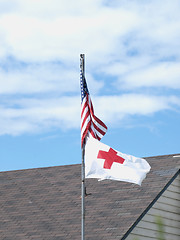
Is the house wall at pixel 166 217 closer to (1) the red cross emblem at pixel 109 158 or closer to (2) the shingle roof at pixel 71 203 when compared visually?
(2) the shingle roof at pixel 71 203

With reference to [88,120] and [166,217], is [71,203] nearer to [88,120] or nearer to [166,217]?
[166,217]

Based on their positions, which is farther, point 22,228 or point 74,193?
point 74,193

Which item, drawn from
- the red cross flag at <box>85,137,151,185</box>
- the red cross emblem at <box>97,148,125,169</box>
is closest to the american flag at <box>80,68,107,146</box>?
the red cross flag at <box>85,137,151,185</box>

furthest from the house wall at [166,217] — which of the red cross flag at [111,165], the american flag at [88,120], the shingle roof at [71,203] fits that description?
the american flag at [88,120]

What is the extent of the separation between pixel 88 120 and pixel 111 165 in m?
1.09

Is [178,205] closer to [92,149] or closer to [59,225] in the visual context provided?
[59,225]

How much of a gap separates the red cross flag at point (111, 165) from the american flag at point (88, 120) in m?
0.37

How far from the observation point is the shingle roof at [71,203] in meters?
11.9

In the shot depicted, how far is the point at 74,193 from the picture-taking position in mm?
14219

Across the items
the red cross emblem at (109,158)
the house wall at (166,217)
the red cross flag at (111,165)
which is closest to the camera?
the red cross flag at (111,165)

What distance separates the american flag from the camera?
9.91 m

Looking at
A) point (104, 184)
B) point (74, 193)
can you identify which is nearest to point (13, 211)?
point (74, 193)

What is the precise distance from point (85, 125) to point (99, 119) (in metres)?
0.42

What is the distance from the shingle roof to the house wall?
22 cm
